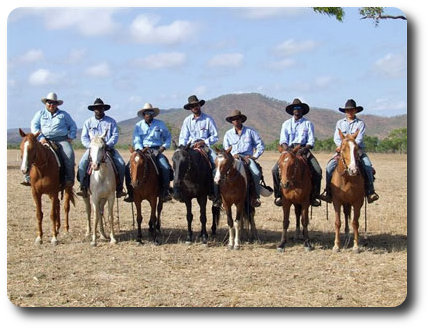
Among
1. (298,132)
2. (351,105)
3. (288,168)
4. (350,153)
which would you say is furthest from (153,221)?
(351,105)

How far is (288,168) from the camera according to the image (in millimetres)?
10562

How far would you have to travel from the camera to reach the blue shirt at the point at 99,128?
38.0ft

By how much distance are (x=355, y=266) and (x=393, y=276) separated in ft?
2.81

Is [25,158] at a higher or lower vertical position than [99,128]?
lower

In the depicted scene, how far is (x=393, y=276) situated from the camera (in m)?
8.95

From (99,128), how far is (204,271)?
13.7 feet

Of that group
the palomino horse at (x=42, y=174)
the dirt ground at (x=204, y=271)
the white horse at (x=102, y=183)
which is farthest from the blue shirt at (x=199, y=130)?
the palomino horse at (x=42, y=174)

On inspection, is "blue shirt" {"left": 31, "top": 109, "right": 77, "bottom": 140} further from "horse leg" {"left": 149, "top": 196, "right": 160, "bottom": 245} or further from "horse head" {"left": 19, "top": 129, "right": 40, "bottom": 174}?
"horse leg" {"left": 149, "top": 196, "right": 160, "bottom": 245}

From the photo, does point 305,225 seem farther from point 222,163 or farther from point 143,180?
point 143,180

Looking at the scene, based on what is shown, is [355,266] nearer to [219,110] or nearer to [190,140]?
[190,140]

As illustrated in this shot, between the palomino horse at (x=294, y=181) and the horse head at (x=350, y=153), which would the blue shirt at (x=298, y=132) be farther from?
the horse head at (x=350, y=153)

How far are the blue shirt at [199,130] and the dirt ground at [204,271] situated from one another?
2289 millimetres

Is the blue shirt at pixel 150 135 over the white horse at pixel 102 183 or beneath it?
over
